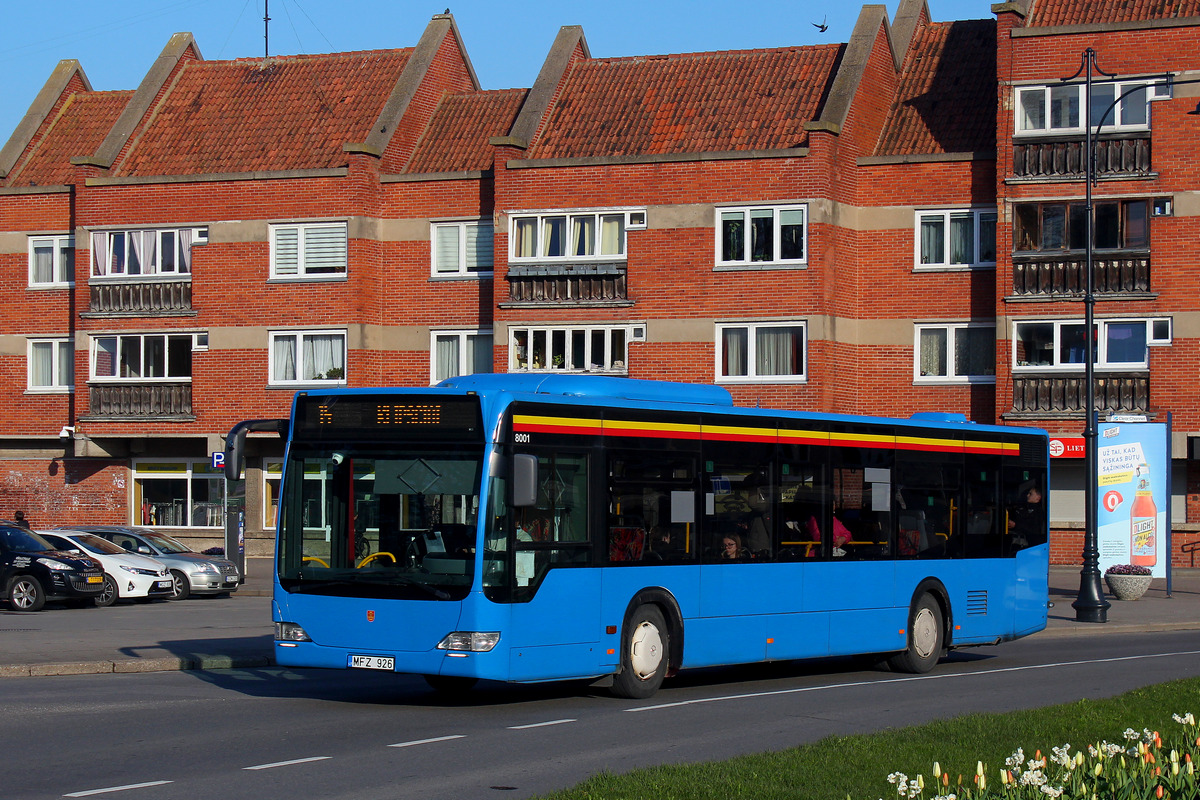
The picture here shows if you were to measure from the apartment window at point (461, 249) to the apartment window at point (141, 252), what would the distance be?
257 inches

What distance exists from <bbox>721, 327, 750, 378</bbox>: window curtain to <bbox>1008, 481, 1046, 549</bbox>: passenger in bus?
17.4 meters

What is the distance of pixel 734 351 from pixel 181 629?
18.1 meters

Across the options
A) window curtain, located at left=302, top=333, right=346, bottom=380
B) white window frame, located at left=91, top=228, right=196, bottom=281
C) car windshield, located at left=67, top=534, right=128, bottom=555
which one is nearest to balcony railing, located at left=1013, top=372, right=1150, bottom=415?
window curtain, located at left=302, top=333, right=346, bottom=380

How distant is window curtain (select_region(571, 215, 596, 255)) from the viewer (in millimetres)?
36875

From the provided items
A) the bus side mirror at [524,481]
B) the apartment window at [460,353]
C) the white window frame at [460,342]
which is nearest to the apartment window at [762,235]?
the white window frame at [460,342]

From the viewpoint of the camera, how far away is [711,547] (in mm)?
14250

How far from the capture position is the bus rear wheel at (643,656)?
43.8ft

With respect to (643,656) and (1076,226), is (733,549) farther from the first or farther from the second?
(1076,226)

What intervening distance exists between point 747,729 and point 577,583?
6.60ft

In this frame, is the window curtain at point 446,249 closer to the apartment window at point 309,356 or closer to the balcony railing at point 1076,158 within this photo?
the apartment window at point 309,356

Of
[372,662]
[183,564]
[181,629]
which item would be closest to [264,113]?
[183,564]

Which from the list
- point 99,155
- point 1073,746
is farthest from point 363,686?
point 99,155

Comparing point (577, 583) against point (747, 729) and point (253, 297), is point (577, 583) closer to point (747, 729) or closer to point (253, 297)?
point (747, 729)

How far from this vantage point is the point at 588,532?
1297 cm
